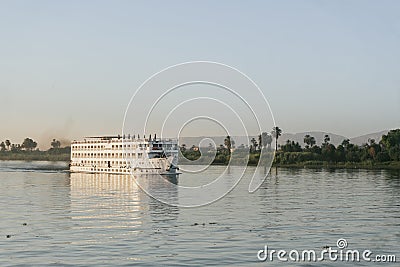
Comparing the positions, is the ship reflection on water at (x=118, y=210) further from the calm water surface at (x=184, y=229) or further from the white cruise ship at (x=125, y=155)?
the white cruise ship at (x=125, y=155)

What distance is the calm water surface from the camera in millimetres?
21547

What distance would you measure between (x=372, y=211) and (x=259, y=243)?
12.9 meters

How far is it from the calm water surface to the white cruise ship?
116ft

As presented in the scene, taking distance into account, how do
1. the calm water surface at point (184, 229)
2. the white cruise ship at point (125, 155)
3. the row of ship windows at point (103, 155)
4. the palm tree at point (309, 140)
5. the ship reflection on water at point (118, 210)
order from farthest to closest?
the palm tree at point (309, 140) < the row of ship windows at point (103, 155) < the white cruise ship at point (125, 155) < the ship reflection on water at point (118, 210) < the calm water surface at point (184, 229)

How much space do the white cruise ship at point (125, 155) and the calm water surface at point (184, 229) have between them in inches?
→ 1395

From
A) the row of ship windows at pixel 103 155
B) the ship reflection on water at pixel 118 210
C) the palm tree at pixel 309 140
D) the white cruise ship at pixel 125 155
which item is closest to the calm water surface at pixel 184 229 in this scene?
→ the ship reflection on water at pixel 118 210

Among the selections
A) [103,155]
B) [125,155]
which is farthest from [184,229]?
[103,155]

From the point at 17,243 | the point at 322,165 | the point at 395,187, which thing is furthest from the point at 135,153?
the point at 17,243

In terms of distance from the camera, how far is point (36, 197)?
1746 inches

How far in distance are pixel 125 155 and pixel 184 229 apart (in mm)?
59107

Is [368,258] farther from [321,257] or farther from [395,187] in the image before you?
[395,187]

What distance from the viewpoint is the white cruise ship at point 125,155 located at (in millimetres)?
79688

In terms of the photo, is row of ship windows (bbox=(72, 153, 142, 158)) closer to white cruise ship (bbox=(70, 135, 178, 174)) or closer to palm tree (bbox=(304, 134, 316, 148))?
white cruise ship (bbox=(70, 135, 178, 174))

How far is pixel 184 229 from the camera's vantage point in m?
27.6
